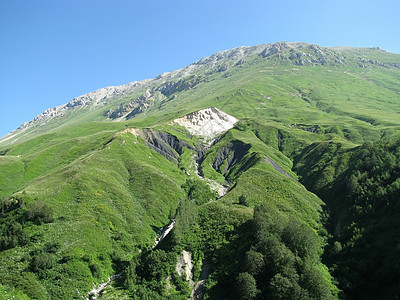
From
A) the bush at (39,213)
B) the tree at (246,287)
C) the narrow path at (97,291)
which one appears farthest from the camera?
the bush at (39,213)

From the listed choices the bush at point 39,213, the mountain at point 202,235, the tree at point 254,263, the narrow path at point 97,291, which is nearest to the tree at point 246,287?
the mountain at point 202,235

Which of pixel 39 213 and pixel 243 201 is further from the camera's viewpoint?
pixel 243 201

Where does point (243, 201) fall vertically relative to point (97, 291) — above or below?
below

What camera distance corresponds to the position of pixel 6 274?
5528 centimetres

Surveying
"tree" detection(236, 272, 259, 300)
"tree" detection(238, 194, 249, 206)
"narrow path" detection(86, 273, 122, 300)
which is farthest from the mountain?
"tree" detection(238, 194, 249, 206)

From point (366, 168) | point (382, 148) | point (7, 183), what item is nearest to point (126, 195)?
point (7, 183)

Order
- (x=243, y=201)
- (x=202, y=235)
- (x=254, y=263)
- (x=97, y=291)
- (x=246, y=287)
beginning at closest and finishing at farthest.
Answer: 1. (x=246, y=287)
2. (x=254, y=263)
3. (x=97, y=291)
4. (x=202, y=235)
5. (x=243, y=201)

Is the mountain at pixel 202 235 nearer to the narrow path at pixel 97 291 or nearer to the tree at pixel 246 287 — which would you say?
the tree at pixel 246 287

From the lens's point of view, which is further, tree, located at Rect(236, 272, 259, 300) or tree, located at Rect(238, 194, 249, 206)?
tree, located at Rect(238, 194, 249, 206)

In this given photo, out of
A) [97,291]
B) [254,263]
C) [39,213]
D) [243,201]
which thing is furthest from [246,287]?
[39,213]

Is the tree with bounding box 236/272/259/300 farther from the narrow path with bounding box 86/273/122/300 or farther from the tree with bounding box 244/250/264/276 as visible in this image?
the narrow path with bounding box 86/273/122/300

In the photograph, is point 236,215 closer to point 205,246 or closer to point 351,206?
point 205,246

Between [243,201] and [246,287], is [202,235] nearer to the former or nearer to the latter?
[243,201]

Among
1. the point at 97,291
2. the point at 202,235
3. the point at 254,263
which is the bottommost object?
the point at 202,235
